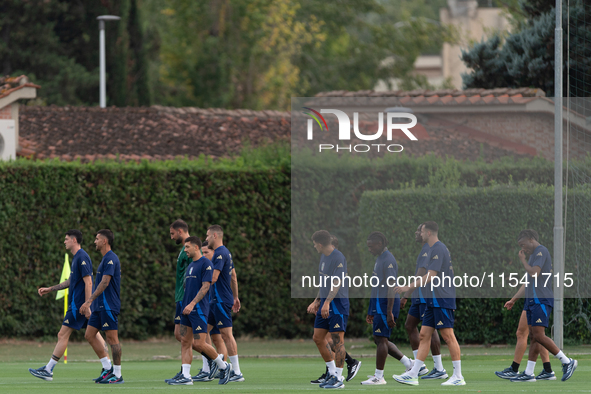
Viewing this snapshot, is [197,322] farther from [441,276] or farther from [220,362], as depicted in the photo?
[441,276]

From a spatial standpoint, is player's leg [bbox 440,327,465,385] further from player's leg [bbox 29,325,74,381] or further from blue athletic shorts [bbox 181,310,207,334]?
player's leg [bbox 29,325,74,381]

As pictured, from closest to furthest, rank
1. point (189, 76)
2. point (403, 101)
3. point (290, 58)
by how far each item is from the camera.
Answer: point (403, 101) → point (189, 76) → point (290, 58)

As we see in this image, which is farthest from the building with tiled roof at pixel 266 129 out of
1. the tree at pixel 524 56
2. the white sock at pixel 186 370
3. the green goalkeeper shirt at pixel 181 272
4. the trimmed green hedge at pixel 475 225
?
the white sock at pixel 186 370

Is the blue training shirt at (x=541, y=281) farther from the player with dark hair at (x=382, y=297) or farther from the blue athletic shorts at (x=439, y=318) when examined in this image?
the player with dark hair at (x=382, y=297)

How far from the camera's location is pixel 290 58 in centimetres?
5156

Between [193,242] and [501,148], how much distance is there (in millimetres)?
14539

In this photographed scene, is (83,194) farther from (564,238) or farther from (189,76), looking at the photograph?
(189,76)

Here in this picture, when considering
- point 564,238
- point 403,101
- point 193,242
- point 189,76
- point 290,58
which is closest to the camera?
point 193,242

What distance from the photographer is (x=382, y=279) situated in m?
11.8

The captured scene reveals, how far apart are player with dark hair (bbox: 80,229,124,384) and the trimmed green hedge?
7095 mm

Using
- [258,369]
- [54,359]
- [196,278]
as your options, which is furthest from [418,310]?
[54,359]

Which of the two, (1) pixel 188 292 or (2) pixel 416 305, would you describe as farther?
(2) pixel 416 305

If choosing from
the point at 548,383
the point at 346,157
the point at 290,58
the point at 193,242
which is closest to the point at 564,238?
the point at 346,157

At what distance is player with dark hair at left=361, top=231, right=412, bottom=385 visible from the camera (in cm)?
1183
